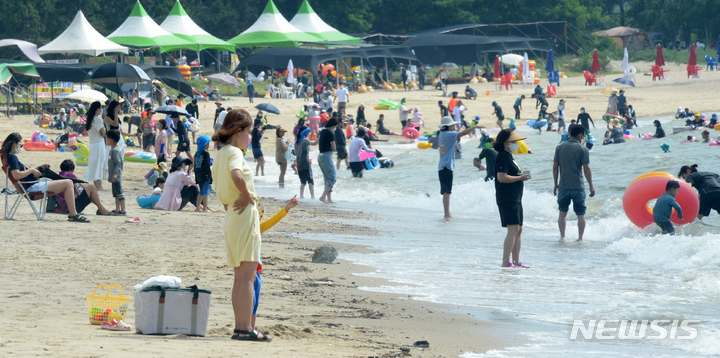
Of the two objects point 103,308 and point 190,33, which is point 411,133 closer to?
point 190,33

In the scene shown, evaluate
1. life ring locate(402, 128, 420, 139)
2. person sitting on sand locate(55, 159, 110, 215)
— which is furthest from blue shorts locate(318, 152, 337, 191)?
life ring locate(402, 128, 420, 139)

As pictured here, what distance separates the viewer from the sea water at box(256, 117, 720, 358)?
5.62 m

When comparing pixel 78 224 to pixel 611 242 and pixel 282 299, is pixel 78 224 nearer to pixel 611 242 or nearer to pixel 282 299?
pixel 282 299

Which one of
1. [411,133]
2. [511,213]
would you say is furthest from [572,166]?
[411,133]

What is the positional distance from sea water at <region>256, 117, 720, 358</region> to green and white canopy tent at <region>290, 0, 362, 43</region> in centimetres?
2772

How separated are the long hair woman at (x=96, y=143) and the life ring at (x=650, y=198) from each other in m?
7.13

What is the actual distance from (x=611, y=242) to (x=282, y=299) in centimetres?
559

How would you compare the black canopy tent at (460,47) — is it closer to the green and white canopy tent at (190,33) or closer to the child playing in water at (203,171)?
the green and white canopy tent at (190,33)

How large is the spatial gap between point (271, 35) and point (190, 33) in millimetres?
4506

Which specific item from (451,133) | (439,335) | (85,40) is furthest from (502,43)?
(439,335)

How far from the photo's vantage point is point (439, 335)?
512cm

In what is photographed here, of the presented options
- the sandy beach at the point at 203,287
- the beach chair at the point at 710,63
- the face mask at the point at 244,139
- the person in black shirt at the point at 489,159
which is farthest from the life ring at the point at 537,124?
the beach chair at the point at 710,63

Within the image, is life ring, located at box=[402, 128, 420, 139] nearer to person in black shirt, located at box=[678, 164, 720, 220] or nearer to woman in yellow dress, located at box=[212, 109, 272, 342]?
person in black shirt, located at box=[678, 164, 720, 220]

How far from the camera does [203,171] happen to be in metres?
10.5
